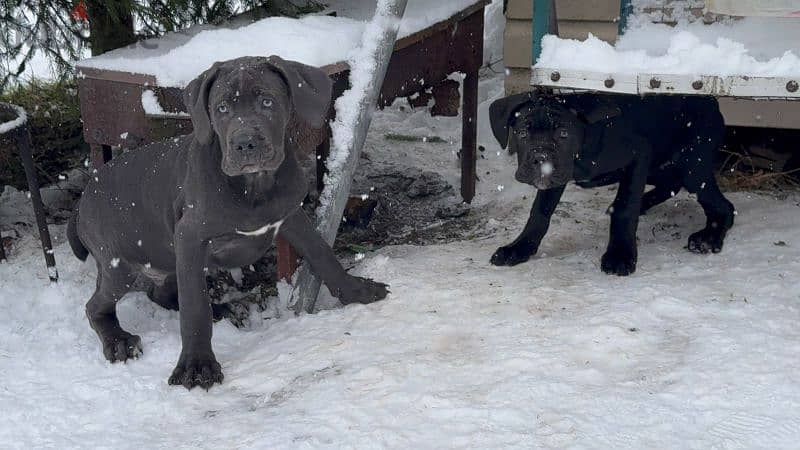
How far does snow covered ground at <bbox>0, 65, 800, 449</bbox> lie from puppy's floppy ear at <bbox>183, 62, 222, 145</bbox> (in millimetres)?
1086

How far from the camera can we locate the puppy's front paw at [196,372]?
3877 millimetres

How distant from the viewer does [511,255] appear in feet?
16.3

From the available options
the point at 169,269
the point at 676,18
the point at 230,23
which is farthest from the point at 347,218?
the point at 676,18

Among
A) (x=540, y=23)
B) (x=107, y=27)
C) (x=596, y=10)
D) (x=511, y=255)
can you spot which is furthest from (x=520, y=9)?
(x=107, y=27)

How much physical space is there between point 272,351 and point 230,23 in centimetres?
262

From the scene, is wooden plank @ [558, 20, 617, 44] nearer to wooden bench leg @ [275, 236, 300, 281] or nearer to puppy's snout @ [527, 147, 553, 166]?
puppy's snout @ [527, 147, 553, 166]

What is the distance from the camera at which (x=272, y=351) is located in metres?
4.19

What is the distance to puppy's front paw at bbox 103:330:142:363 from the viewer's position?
4180mm

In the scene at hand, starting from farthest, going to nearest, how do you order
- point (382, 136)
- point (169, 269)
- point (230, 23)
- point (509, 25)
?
point (382, 136)
point (509, 25)
point (230, 23)
point (169, 269)

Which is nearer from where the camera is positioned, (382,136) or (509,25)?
(509,25)

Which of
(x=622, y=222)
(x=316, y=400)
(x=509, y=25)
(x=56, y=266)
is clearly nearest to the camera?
(x=316, y=400)

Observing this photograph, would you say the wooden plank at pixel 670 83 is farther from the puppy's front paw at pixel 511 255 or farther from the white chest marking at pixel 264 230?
the white chest marking at pixel 264 230

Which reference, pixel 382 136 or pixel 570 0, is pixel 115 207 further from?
pixel 382 136

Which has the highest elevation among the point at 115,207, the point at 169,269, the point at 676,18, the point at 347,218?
the point at 676,18
